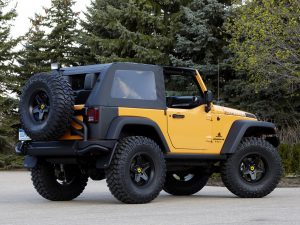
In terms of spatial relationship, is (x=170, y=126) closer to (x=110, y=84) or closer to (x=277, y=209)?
(x=110, y=84)

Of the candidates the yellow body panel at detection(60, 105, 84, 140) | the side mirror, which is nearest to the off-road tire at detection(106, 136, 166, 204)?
the yellow body panel at detection(60, 105, 84, 140)

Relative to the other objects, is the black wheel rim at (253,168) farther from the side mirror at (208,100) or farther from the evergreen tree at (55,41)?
the evergreen tree at (55,41)

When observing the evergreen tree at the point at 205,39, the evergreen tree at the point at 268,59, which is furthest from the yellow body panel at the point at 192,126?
the evergreen tree at the point at 205,39

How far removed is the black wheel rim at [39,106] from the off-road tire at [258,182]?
334 cm

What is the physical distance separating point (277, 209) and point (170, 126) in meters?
2.50

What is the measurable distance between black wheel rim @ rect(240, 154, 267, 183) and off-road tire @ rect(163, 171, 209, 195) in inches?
38.7

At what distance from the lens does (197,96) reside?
12.3 meters

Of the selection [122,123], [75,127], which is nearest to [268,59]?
[122,123]

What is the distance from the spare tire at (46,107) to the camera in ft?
34.6

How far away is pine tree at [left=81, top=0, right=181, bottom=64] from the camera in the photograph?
1232 inches

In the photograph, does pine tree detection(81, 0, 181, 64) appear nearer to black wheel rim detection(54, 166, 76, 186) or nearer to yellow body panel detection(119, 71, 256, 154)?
yellow body panel detection(119, 71, 256, 154)

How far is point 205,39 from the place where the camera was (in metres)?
29.5

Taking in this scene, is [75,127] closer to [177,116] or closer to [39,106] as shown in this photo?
[39,106]

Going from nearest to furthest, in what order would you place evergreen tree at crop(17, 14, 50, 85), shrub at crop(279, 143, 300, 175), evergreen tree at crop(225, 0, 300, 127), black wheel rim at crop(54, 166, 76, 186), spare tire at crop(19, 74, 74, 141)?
spare tire at crop(19, 74, 74, 141) < black wheel rim at crop(54, 166, 76, 186) < shrub at crop(279, 143, 300, 175) < evergreen tree at crop(225, 0, 300, 127) < evergreen tree at crop(17, 14, 50, 85)
